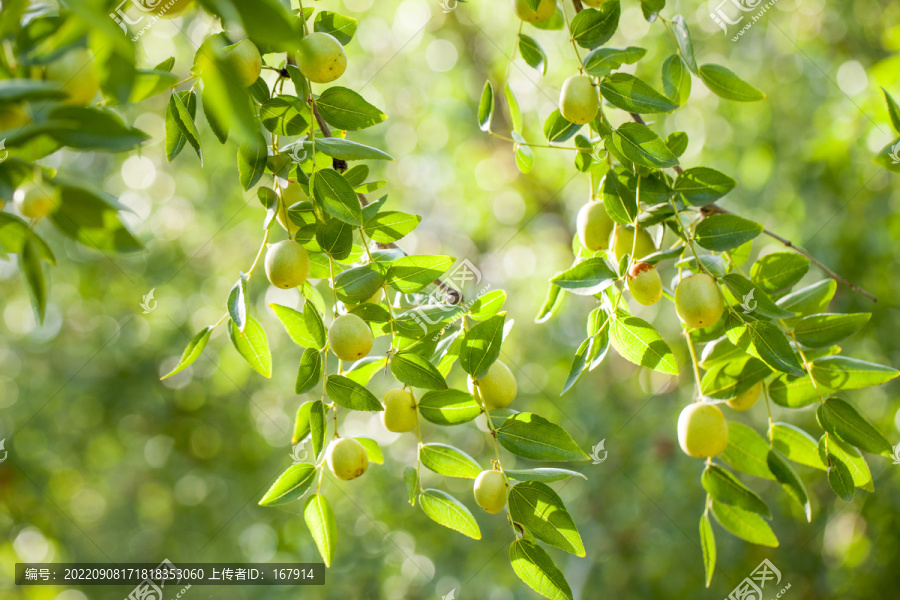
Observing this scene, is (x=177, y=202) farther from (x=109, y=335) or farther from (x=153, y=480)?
(x=153, y=480)

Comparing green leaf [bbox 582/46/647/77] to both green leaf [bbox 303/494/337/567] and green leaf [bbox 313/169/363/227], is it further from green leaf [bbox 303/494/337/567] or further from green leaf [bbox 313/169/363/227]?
green leaf [bbox 303/494/337/567]

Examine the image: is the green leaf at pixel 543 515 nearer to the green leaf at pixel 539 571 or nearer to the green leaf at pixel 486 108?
the green leaf at pixel 539 571

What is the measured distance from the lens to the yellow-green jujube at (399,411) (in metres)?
0.80

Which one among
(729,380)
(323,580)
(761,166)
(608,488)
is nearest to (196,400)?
(323,580)

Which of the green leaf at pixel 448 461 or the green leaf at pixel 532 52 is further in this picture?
the green leaf at pixel 532 52

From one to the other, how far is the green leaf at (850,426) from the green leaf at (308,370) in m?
0.64

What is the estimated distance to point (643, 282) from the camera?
75 cm

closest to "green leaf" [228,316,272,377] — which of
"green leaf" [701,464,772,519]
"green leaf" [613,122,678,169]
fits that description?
"green leaf" [613,122,678,169]

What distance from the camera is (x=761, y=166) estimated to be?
3.07 metres

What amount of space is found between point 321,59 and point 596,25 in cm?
36

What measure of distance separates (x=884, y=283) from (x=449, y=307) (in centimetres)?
215

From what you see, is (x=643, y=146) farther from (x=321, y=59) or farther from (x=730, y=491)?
(x=730, y=491)

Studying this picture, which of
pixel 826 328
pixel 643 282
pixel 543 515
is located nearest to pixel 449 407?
pixel 543 515

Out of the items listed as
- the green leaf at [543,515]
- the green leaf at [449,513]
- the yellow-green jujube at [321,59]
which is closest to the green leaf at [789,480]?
the green leaf at [543,515]
